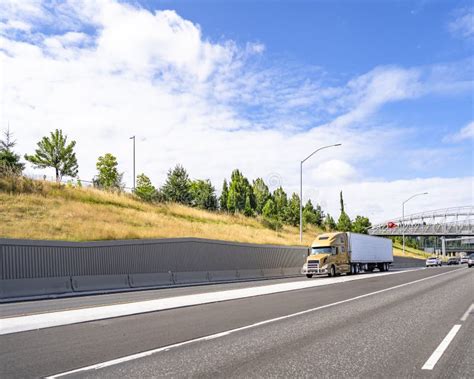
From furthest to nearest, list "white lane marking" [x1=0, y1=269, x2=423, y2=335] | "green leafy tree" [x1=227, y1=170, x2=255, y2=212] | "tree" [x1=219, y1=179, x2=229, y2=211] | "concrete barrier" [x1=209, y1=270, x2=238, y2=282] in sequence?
"tree" [x1=219, y1=179, x2=229, y2=211] < "green leafy tree" [x1=227, y1=170, x2=255, y2=212] < "concrete barrier" [x1=209, y1=270, x2=238, y2=282] < "white lane marking" [x1=0, y1=269, x2=423, y2=335]

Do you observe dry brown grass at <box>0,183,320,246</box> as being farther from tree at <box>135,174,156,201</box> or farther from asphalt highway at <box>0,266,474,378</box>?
asphalt highway at <box>0,266,474,378</box>

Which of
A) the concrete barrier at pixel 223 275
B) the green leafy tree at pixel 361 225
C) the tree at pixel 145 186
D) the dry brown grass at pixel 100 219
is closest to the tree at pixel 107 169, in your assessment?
the tree at pixel 145 186

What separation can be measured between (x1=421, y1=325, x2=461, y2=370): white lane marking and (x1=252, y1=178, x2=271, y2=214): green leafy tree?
7757 cm

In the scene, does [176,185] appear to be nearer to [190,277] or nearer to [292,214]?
[292,214]

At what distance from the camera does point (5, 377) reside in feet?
19.8

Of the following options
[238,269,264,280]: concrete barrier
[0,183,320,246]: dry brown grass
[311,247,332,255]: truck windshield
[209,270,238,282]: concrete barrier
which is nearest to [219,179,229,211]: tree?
[0,183,320,246]: dry brown grass

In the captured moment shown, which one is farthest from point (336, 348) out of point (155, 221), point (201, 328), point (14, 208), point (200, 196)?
point (200, 196)

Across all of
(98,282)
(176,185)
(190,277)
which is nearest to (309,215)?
(176,185)

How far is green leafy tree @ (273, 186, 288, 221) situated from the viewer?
87656mm

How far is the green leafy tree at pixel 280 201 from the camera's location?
87656 millimetres

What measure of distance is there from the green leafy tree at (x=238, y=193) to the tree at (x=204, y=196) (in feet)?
12.3

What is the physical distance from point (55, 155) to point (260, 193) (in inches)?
1647

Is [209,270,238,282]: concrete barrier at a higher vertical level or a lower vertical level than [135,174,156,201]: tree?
lower

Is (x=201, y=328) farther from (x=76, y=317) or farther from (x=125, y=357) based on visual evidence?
(x=76, y=317)
